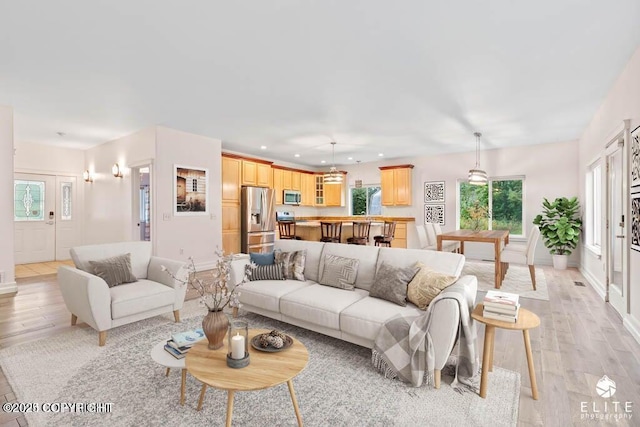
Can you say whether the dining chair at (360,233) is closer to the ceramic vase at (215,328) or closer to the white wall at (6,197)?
the ceramic vase at (215,328)

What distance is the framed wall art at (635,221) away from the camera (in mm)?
3055

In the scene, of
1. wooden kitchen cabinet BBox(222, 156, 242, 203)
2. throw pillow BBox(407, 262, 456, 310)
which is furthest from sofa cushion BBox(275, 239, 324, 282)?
wooden kitchen cabinet BBox(222, 156, 242, 203)

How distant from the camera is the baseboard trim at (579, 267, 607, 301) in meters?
4.32

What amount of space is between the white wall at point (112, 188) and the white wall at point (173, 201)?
0.31 metres

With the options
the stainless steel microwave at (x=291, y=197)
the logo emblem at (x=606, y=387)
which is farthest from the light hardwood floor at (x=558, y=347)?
the stainless steel microwave at (x=291, y=197)

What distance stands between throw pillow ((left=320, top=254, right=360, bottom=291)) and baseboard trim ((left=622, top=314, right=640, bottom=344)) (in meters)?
2.66

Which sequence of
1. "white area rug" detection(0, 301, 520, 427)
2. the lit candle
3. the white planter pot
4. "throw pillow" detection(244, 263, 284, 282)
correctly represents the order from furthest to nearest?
the white planter pot, "throw pillow" detection(244, 263, 284, 282), "white area rug" detection(0, 301, 520, 427), the lit candle

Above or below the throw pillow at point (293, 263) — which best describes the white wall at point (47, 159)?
above

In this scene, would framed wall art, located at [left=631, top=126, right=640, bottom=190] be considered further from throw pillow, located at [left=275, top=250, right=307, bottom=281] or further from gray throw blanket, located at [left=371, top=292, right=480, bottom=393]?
throw pillow, located at [left=275, top=250, right=307, bottom=281]

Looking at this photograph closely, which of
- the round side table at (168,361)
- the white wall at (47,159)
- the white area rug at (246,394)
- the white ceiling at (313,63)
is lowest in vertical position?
the white area rug at (246,394)

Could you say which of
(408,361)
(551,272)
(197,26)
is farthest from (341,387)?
(551,272)

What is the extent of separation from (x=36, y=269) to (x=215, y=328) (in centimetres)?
681

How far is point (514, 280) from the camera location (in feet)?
17.6

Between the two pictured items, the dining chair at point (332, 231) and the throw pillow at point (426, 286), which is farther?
the dining chair at point (332, 231)
